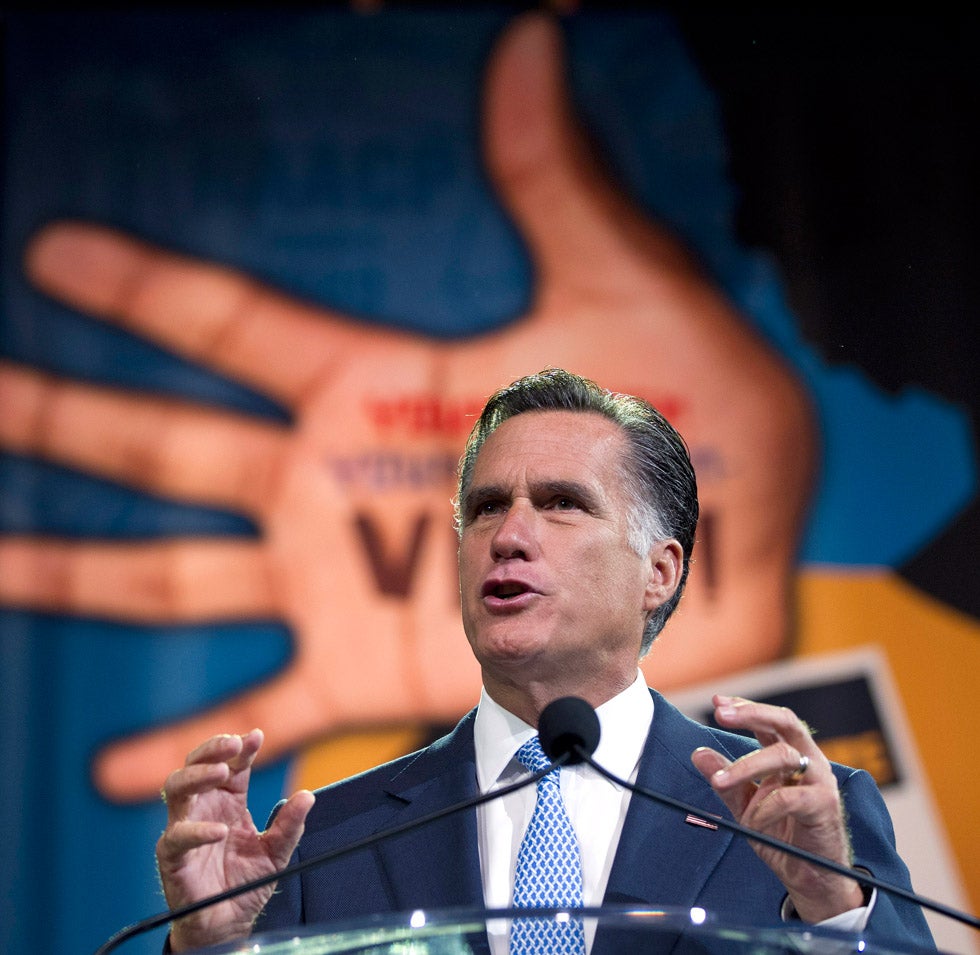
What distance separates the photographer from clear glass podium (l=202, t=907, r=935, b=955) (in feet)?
3.21

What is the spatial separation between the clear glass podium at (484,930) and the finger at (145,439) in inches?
89.7

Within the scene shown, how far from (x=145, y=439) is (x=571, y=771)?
196cm

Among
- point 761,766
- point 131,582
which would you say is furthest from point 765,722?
point 131,582

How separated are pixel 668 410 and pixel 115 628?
4.94ft

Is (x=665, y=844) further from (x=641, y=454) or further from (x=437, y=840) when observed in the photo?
(x=641, y=454)

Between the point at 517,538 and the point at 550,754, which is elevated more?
the point at 517,538

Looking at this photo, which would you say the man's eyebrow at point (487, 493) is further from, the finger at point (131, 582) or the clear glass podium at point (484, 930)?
the finger at point (131, 582)

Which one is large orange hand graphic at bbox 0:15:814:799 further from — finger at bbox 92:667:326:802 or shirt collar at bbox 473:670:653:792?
shirt collar at bbox 473:670:653:792

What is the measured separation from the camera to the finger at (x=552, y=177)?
11.1 ft

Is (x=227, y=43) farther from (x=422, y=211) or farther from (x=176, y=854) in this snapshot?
(x=176, y=854)

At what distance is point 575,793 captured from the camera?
5.36ft

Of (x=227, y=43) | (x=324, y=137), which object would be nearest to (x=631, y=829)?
(x=324, y=137)

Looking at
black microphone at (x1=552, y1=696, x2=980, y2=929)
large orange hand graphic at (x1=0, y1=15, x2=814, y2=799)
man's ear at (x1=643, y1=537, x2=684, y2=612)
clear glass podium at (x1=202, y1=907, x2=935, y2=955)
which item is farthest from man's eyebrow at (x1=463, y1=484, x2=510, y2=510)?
large orange hand graphic at (x1=0, y1=15, x2=814, y2=799)

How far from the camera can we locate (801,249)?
11.0ft
